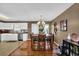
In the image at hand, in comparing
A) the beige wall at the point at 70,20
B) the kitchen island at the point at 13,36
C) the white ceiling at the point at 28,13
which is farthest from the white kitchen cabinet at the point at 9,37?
the beige wall at the point at 70,20

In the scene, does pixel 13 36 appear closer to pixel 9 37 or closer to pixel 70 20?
pixel 9 37

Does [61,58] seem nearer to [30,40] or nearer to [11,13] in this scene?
[30,40]

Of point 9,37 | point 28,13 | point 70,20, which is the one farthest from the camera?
point 70,20

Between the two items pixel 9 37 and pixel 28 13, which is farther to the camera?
pixel 9 37

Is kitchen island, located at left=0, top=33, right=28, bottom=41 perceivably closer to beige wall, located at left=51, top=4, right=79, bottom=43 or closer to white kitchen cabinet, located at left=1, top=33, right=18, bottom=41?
white kitchen cabinet, located at left=1, top=33, right=18, bottom=41

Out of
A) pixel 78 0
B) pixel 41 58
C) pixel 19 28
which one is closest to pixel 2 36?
pixel 19 28

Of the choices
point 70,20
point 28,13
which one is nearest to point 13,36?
point 28,13

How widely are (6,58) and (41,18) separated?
1114 mm

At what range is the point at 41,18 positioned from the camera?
2463 mm

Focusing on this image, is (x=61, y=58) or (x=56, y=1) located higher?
(x=56, y=1)

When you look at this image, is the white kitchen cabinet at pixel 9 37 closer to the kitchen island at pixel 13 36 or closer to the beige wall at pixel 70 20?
the kitchen island at pixel 13 36

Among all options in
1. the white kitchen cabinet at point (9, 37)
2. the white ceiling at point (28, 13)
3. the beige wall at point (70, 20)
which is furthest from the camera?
the beige wall at point (70, 20)

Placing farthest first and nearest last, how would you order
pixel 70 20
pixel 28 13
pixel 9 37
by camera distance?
pixel 70 20, pixel 9 37, pixel 28 13

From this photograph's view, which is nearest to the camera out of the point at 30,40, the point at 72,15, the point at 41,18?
the point at 41,18
